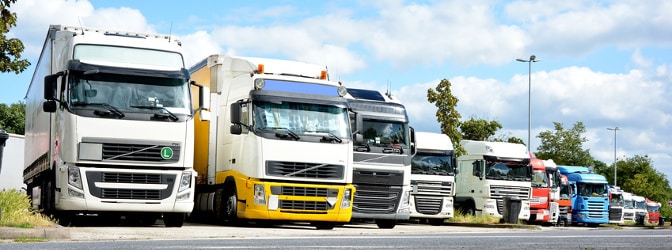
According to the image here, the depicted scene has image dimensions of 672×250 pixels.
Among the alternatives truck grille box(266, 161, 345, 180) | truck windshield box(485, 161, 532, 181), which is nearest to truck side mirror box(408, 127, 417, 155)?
truck grille box(266, 161, 345, 180)

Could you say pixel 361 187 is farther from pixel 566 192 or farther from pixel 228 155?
pixel 566 192

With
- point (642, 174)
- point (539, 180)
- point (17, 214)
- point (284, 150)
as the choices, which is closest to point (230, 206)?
point (284, 150)

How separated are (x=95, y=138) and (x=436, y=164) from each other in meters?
14.1

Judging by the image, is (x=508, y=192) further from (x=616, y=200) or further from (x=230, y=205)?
(x=616, y=200)

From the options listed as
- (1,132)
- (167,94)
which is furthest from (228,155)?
(1,132)

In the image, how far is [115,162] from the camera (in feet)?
63.6

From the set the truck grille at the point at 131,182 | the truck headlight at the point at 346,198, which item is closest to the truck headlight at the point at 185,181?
the truck grille at the point at 131,182

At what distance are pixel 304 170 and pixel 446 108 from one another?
24649 mm

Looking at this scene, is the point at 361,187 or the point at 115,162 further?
the point at 361,187

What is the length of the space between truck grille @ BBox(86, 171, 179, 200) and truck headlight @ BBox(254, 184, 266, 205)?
2.17m

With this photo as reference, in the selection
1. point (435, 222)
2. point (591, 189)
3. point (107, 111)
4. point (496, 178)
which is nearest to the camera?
point (107, 111)

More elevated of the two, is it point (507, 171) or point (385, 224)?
point (507, 171)

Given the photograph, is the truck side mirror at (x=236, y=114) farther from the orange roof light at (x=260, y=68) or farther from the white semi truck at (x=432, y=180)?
the white semi truck at (x=432, y=180)

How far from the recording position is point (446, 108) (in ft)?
150
